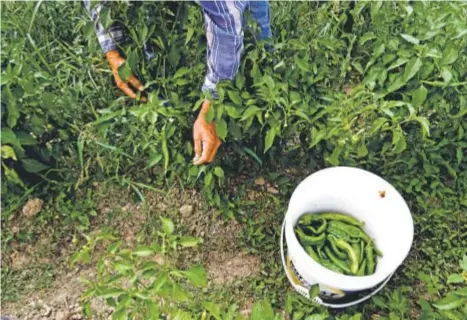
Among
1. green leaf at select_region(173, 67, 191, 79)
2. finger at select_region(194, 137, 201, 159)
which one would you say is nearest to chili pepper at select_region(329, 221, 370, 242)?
finger at select_region(194, 137, 201, 159)

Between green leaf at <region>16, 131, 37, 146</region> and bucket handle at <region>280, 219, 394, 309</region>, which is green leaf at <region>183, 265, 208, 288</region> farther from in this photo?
green leaf at <region>16, 131, 37, 146</region>

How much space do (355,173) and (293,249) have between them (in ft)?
1.20

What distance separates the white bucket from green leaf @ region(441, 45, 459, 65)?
1.48ft

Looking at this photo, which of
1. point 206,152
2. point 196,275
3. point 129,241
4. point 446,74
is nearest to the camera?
point 196,275

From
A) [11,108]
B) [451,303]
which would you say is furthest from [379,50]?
[11,108]

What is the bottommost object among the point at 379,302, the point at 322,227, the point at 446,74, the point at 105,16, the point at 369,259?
the point at 379,302

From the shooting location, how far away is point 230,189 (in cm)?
219

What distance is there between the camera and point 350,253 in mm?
1877

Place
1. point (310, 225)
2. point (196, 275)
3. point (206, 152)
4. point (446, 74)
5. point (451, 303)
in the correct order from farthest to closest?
point (310, 225) < point (206, 152) < point (446, 74) < point (451, 303) < point (196, 275)

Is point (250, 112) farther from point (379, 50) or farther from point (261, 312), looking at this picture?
point (261, 312)

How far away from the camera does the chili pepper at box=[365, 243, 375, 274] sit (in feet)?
6.16

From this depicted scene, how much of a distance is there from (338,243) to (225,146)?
1.76 feet

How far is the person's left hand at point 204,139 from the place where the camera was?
179 cm

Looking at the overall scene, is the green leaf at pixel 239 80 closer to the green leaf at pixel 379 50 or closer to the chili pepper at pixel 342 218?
the green leaf at pixel 379 50
